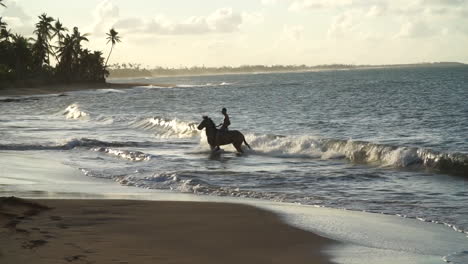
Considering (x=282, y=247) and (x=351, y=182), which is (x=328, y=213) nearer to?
(x=282, y=247)

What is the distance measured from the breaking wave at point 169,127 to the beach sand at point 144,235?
1984 centimetres

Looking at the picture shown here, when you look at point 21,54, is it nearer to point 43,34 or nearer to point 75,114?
point 43,34

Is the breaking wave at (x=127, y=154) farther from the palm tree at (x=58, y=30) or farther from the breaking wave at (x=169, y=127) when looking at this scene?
the palm tree at (x=58, y=30)

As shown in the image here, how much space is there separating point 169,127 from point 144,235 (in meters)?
25.3

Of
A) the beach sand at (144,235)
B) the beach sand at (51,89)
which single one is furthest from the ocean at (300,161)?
the beach sand at (51,89)

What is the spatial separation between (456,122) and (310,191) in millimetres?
22528

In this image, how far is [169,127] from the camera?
1326 inches

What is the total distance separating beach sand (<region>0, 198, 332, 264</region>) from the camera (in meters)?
7.27

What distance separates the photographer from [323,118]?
40.6m

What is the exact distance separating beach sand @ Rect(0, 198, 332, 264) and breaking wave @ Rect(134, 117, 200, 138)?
65.1ft

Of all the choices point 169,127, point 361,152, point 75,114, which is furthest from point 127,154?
point 75,114

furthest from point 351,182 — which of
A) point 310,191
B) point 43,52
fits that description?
point 43,52

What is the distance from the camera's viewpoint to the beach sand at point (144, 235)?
7266mm

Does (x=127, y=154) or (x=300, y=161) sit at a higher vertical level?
(x=127, y=154)
